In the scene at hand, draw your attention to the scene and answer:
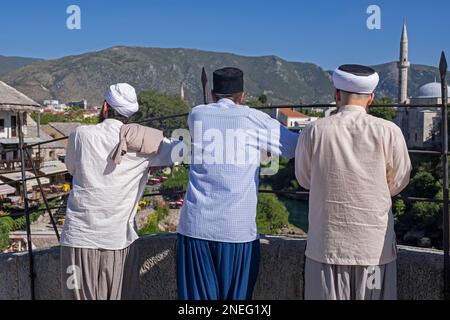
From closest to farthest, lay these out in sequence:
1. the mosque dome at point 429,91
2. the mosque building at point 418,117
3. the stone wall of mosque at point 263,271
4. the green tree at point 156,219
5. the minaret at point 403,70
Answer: the stone wall of mosque at point 263,271
the green tree at point 156,219
the mosque building at point 418,117
the mosque dome at point 429,91
the minaret at point 403,70

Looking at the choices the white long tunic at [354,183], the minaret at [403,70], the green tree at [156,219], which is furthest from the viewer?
the minaret at [403,70]

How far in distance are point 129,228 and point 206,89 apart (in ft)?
3.07

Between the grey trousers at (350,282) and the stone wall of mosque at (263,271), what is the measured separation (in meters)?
0.64

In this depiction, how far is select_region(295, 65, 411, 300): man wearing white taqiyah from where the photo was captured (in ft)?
7.38

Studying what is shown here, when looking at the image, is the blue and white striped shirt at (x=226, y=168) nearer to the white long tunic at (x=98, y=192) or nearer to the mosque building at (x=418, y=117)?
the white long tunic at (x=98, y=192)

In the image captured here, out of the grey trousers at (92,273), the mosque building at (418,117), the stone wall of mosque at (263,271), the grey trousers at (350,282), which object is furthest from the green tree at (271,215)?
the grey trousers at (350,282)

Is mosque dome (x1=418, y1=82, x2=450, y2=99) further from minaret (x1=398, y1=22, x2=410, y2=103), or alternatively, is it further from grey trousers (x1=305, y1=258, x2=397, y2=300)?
grey trousers (x1=305, y1=258, x2=397, y2=300)

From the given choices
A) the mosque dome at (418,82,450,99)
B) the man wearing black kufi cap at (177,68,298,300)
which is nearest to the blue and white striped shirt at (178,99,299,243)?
the man wearing black kufi cap at (177,68,298,300)

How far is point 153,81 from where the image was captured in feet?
585

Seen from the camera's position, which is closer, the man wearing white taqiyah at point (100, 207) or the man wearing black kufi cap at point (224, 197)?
the man wearing black kufi cap at point (224, 197)

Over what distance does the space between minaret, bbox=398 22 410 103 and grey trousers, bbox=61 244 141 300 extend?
174ft

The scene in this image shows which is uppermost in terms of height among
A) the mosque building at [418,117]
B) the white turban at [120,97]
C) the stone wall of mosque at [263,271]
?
the mosque building at [418,117]

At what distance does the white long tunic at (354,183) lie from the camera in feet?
7.38

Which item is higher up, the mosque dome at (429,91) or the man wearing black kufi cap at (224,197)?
the mosque dome at (429,91)
